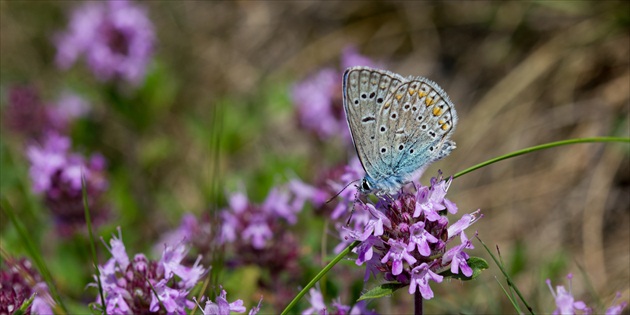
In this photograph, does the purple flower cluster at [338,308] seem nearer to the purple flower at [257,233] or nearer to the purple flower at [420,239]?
the purple flower at [420,239]

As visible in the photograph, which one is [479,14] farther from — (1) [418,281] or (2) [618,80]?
(1) [418,281]

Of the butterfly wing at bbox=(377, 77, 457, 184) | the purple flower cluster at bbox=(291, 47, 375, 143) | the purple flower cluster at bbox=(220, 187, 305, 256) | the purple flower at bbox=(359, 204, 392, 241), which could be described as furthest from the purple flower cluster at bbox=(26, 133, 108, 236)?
the purple flower at bbox=(359, 204, 392, 241)

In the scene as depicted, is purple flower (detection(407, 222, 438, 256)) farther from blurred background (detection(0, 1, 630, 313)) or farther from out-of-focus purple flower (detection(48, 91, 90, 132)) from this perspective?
out-of-focus purple flower (detection(48, 91, 90, 132))

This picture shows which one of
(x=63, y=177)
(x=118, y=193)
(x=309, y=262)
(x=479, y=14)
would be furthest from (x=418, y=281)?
(x=479, y=14)

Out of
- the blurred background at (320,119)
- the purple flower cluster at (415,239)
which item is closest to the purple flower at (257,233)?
the blurred background at (320,119)

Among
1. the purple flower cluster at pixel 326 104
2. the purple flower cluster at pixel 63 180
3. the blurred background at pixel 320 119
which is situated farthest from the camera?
the purple flower cluster at pixel 326 104

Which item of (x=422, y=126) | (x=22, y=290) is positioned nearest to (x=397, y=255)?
(x=422, y=126)
